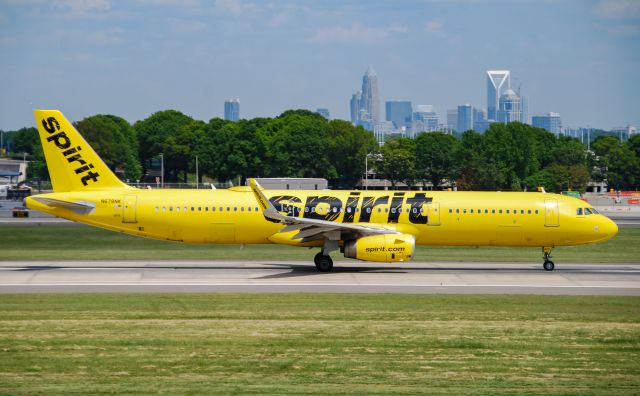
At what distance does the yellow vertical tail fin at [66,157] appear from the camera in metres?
41.0

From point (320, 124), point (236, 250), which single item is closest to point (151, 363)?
point (236, 250)

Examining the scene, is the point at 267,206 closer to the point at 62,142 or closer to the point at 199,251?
the point at 62,142

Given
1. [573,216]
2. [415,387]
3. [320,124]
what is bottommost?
[415,387]

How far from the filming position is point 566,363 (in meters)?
22.5

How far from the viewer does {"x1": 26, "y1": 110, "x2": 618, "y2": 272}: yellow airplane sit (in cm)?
4041

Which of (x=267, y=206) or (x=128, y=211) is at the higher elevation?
(x=267, y=206)

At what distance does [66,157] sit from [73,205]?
2292 millimetres

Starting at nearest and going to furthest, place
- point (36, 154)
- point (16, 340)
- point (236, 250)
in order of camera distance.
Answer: point (16, 340), point (236, 250), point (36, 154)

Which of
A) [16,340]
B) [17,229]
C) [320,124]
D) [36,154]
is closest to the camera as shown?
[16,340]

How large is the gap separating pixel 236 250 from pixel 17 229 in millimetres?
19612

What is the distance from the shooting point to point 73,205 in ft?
133

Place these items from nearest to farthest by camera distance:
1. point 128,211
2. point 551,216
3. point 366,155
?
1. point 128,211
2. point 551,216
3. point 366,155

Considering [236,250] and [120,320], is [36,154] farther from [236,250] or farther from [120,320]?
[120,320]

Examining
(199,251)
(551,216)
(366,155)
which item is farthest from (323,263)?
(366,155)
